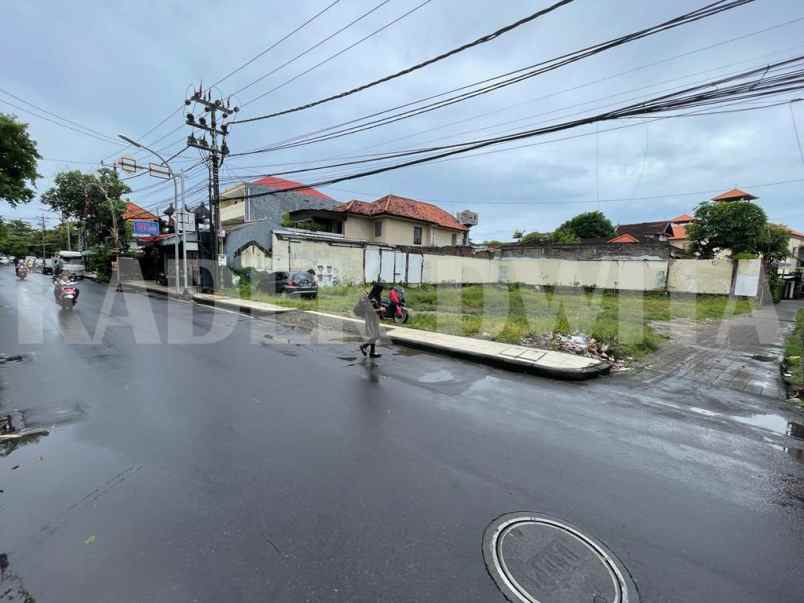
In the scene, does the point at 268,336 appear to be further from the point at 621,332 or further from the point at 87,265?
the point at 87,265

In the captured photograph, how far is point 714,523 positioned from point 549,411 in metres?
2.29

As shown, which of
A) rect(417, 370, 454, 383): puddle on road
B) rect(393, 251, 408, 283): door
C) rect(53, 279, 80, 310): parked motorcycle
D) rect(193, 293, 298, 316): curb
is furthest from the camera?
rect(393, 251, 408, 283): door

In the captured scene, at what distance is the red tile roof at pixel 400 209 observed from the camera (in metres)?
28.5

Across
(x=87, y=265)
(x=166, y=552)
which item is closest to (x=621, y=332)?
(x=166, y=552)

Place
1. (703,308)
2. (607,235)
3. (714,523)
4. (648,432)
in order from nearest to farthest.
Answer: (714,523)
(648,432)
(703,308)
(607,235)

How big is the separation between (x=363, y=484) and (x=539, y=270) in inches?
939

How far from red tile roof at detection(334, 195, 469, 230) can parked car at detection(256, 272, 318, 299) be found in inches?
446

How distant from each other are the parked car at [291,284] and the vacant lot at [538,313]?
22.1 inches

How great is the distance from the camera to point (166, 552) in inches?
90.8

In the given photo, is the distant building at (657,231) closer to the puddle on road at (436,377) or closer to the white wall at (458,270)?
the white wall at (458,270)

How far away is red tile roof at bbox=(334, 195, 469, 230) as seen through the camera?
28.5 metres

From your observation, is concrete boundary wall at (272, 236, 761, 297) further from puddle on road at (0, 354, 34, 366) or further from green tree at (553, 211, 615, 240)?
green tree at (553, 211, 615, 240)

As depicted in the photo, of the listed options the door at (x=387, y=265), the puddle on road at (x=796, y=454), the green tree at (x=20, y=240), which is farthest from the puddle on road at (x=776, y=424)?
the green tree at (x=20, y=240)

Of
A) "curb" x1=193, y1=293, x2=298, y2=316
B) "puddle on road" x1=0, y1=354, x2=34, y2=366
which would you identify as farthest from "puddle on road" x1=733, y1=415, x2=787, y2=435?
"curb" x1=193, y1=293, x2=298, y2=316
